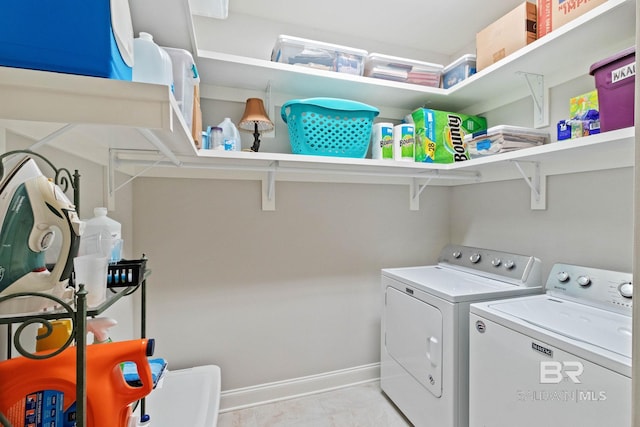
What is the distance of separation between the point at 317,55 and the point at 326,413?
2.18m

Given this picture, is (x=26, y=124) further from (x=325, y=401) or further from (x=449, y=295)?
(x=325, y=401)

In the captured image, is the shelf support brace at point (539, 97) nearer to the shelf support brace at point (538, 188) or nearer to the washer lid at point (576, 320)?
the shelf support brace at point (538, 188)

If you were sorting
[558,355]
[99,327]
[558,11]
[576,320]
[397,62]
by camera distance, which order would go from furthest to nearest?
[397,62] → [558,11] → [576,320] → [558,355] → [99,327]

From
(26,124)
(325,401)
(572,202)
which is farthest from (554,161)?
(26,124)

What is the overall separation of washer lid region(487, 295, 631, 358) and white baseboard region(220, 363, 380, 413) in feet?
4.06

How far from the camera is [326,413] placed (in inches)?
75.7

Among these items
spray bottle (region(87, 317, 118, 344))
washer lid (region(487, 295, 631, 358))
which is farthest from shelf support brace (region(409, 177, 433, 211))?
spray bottle (region(87, 317, 118, 344))

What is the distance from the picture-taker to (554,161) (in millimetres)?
1666

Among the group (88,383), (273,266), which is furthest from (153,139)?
(273,266)

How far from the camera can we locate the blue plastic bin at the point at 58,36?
479mm

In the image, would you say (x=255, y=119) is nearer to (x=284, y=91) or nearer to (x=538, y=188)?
(x=284, y=91)

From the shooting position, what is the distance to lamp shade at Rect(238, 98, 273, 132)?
5.70 feet

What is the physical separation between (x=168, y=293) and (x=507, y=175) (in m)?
2.27

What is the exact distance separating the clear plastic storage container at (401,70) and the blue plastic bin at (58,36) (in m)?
1.60
